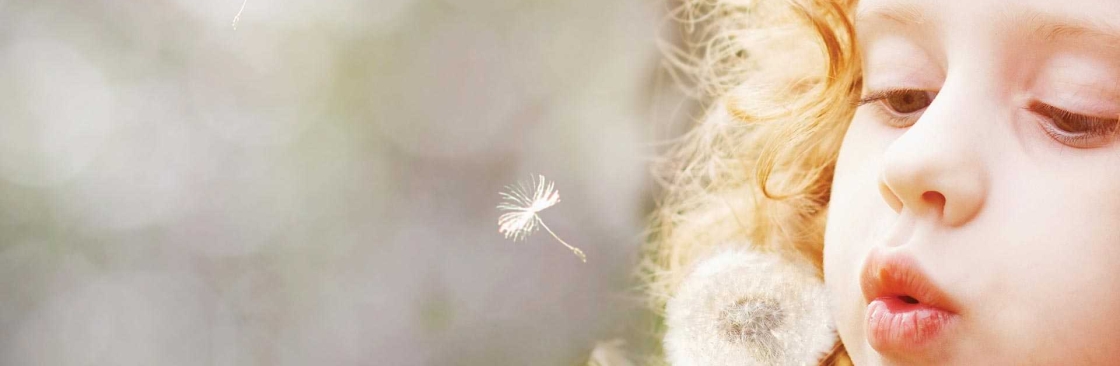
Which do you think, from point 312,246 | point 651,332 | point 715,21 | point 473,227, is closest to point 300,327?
point 312,246

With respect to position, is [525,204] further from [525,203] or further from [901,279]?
[901,279]

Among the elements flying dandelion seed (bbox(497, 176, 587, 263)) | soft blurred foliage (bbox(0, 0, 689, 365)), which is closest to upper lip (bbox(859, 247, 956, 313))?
flying dandelion seed (bbox(497, 176, 587, 263))

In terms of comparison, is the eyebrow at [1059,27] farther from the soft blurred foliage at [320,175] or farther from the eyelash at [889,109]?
the soft blurred foliage at [320,175]

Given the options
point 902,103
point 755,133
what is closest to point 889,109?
point 902,103

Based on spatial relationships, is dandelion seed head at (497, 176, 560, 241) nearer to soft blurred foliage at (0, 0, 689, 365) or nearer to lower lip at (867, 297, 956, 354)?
soft blurred foliage at (0, 0, 689, 365)

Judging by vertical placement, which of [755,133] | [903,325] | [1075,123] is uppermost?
[755,133]

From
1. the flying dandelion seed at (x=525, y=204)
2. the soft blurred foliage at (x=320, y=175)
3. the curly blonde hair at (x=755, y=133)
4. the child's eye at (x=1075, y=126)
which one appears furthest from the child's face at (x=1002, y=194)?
the soft blurred foliage at (x=320, y=175)

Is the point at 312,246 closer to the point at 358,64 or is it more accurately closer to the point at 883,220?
the point at 358,64
